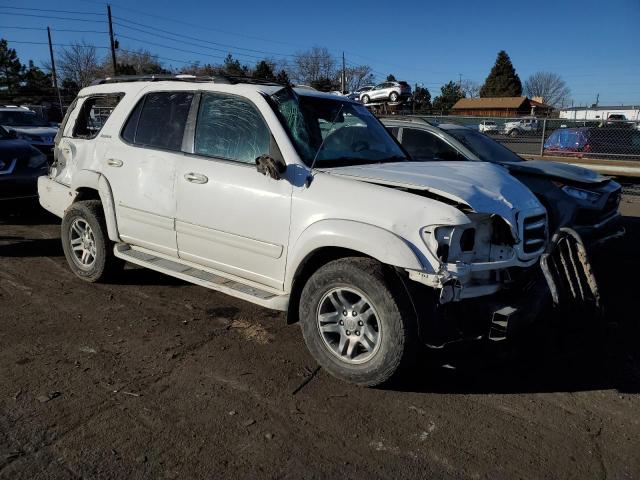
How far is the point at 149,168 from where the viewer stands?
15.2 feet

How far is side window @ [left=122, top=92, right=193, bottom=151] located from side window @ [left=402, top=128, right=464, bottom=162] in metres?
3.53

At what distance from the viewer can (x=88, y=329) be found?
4.34 meters

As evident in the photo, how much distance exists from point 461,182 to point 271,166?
4.35ft

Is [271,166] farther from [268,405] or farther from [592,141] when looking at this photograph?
[592,141]

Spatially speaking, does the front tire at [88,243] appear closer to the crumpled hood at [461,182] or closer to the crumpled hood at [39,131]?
the crumpled hood at [461,182]

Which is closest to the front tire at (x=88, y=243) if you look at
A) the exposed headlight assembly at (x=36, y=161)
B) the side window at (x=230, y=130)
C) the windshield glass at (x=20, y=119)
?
the side window at (x=230, y=130)

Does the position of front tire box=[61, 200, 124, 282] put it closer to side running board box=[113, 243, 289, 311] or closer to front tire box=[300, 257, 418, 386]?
side running board box=[113, 243, 289, 311]

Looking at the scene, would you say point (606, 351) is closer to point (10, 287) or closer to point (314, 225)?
point (314, 225)

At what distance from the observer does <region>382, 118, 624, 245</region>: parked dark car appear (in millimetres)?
6102

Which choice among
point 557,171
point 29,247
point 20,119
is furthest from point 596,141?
point 20,119

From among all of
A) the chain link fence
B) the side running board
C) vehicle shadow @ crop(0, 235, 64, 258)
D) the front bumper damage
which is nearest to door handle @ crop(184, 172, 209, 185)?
the side running board

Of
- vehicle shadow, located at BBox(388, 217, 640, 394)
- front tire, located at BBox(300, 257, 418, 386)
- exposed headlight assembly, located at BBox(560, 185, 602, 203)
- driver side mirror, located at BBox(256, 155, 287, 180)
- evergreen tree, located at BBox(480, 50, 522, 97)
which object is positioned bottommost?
vehicle shadow, located at BBox(388, 217, 640, 394)

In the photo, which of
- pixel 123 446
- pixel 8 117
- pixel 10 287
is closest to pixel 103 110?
pixel 10 287

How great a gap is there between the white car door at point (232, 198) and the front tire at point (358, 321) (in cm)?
45
